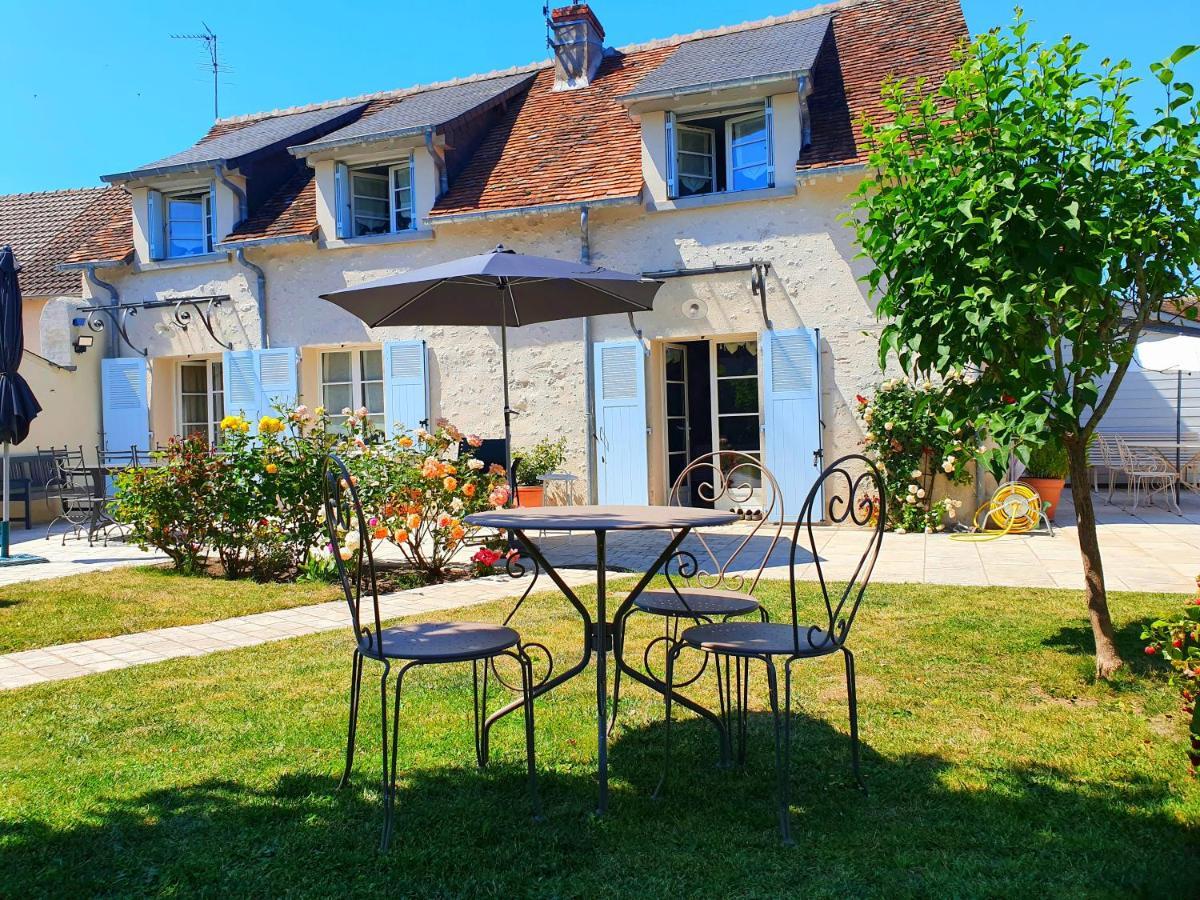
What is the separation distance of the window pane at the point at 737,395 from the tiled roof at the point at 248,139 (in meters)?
6.84

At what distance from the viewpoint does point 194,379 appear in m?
12.9

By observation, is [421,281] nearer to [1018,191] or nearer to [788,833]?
[1018,191]

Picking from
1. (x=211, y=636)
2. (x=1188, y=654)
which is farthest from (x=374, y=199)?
(x=1188, y=654)

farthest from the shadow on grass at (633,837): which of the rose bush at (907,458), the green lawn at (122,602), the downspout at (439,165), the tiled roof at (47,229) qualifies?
the tiled roof at (47,229)

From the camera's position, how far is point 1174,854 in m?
2.30

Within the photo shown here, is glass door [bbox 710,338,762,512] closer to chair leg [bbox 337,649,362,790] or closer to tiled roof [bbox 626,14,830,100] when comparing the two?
tiled roof [bbox 626,14,830,100]

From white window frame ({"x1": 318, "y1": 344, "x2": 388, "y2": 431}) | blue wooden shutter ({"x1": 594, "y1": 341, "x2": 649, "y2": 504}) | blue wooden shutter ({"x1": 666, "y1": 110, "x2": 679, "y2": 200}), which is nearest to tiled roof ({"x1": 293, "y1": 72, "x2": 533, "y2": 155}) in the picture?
white window frame ({"x1": 318, "y1": 344, "x2": 388, "y2": 431})

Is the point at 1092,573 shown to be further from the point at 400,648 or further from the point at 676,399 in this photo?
the point at 676,399

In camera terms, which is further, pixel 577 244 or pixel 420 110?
pixel 420 110

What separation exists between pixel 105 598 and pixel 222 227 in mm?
7222

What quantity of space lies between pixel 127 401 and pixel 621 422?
274 inches

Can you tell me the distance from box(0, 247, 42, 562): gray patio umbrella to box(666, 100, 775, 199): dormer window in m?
6.42

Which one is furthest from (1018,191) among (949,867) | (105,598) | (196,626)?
(105,598)

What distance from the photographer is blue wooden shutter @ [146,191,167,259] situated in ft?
40.7
